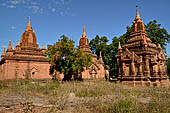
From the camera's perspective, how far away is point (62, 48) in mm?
15781

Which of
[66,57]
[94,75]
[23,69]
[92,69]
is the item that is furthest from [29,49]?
[94,75]

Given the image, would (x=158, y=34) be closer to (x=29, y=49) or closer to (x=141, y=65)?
(x=141, y=65)

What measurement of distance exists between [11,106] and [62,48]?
11.5 metres

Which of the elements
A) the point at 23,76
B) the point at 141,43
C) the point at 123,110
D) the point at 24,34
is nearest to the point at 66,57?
the point at 141,43

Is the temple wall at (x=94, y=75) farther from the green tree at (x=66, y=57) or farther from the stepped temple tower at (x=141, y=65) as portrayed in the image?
the stepped temple tower at (x=141, y=65)

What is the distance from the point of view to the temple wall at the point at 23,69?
2081cm

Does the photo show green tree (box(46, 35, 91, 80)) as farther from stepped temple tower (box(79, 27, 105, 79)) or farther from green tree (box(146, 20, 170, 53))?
green tree (box(146, 20, 170, 53))

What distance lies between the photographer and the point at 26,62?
22391 mm

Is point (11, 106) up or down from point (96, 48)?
down

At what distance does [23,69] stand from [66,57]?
10.1 metres

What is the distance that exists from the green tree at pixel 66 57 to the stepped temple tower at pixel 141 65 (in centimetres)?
439

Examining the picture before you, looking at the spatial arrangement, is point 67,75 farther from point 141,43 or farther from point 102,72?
point 102,72

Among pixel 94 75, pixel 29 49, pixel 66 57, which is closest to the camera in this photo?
pixel 66 57

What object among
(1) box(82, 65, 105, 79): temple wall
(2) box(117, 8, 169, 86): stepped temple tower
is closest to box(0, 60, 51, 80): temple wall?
(1) box(82, 65, 105, 79): temple wall
